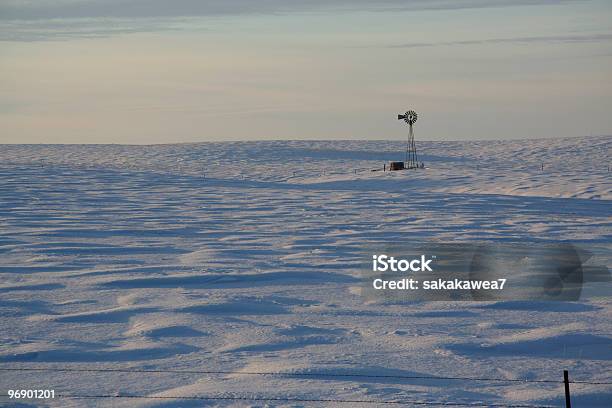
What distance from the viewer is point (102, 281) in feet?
34.6

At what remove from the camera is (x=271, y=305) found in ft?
30.3

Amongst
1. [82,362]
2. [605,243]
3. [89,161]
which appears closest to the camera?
[82,362]

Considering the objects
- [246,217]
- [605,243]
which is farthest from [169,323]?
[246,217]

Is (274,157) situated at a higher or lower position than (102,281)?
higher

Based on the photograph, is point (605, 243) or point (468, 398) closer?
point (468, 398)

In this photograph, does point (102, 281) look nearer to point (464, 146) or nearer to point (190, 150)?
point (190, 150)

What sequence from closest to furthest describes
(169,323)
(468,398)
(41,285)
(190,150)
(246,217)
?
(468,398) < (169,323) < (41,285) < (246,217) < (190,150)

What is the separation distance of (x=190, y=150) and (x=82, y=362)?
132ft

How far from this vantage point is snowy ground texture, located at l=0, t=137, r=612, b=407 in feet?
21.1

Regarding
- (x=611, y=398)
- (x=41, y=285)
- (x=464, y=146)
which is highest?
(x=464, y=146)

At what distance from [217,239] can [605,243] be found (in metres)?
6.20

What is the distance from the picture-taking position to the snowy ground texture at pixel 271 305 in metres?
6.43

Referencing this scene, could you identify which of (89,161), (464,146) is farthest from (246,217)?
(464,146)

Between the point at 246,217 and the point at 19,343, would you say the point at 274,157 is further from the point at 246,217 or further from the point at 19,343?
the point at 19,343
